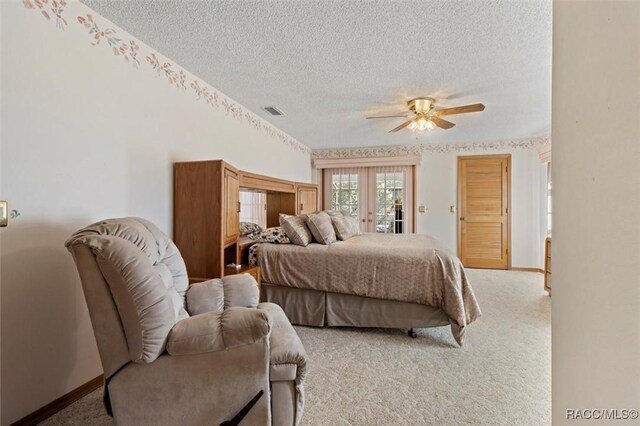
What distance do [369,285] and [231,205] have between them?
1.36 m

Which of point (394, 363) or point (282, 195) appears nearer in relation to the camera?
point (394, 363)

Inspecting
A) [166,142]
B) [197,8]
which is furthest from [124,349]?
[197,8]

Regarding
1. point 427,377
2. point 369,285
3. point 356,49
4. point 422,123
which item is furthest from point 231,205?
point 422,123

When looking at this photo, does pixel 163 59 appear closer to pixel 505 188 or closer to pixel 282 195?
pixel 282 195

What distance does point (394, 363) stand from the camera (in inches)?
85.1

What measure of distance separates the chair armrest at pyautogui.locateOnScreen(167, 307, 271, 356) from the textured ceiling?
1.73m

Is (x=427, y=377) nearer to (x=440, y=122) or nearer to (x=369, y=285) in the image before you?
(x=369, y=285)

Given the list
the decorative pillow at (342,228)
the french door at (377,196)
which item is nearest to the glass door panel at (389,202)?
the french door at (377,196)

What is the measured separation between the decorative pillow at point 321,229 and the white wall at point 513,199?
9.60ft

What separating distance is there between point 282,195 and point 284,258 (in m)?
1.56

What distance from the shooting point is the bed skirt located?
2.56m

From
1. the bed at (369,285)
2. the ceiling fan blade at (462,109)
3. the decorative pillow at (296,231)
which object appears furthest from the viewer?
the decorative pillow at (296,231)

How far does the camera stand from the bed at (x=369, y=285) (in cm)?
247

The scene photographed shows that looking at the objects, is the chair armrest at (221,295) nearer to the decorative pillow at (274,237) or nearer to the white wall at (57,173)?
the white wall at (57,173)
